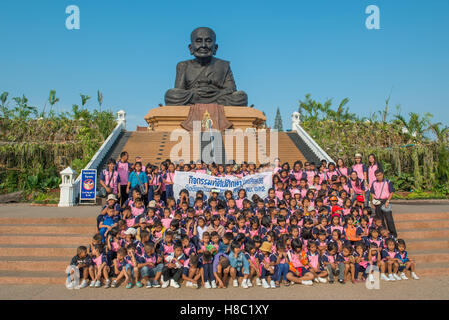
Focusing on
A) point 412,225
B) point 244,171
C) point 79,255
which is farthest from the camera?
point 244,171

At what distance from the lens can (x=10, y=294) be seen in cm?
516

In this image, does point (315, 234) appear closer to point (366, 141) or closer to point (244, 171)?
point (244, 171)

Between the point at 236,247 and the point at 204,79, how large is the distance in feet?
56.3

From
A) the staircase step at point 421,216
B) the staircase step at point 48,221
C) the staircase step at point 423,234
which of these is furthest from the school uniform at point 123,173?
the staircase step at point 421,216

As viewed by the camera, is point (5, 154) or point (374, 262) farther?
point (5, 154)

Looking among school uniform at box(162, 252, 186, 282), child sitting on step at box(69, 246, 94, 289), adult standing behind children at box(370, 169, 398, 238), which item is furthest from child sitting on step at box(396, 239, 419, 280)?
child sitting on step at box(69, 246, 94, 289)

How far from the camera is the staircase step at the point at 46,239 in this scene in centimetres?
693

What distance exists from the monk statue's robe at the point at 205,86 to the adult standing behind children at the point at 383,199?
13849 mm

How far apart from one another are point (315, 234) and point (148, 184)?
391 cm

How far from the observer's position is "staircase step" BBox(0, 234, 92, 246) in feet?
22.7

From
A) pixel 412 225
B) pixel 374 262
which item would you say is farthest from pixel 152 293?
pixel 412 225

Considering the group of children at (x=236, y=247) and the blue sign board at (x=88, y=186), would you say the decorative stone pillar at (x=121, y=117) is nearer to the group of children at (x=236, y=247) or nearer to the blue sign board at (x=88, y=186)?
the blue sign board at (x=88, y=186)

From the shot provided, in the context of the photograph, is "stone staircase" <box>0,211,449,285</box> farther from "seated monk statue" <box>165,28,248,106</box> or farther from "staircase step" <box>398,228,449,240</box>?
"seated monk statue" <box>165,28,248,106</box>

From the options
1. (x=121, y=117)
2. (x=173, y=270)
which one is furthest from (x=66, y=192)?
(x=121, y=117)
